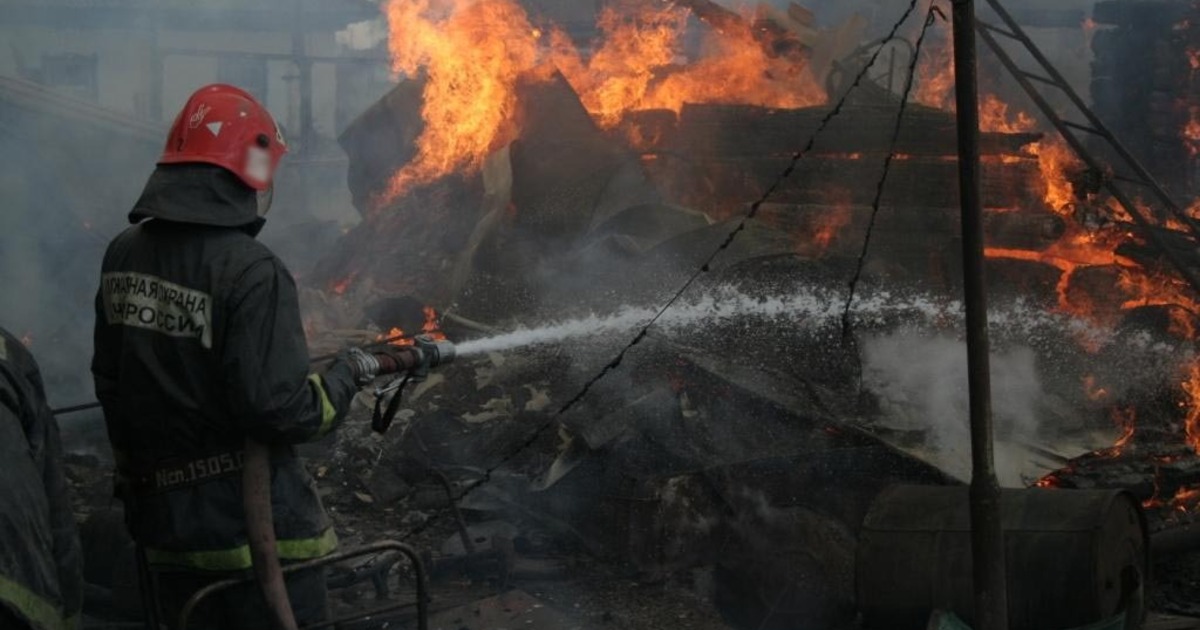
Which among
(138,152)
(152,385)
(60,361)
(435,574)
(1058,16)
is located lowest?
(435,574)

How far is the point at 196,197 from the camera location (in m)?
3.27

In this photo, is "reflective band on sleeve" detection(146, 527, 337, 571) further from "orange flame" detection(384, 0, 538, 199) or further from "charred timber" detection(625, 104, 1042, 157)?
"orange flame" detection(384, 0, 538, 199)

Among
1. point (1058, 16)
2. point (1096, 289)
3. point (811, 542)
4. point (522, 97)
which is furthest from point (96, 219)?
point (1058, 16)

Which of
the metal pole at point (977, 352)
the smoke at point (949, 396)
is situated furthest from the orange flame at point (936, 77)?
the metal pole at point (977, 352)

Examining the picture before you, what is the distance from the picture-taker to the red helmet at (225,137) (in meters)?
3.30

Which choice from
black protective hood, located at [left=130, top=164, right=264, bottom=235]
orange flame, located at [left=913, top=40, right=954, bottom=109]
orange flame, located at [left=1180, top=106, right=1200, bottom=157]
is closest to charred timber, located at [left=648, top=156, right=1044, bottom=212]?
orange flame, located at [left=1180, top=106, right=1200, bottom=157]

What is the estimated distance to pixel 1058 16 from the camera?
1664 centimetres

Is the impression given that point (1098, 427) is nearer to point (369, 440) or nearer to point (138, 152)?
point (369, 440)

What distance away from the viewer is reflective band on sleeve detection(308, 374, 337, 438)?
329 centimetres

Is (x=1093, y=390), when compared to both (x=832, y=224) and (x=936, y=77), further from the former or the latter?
(x=936, y=77)

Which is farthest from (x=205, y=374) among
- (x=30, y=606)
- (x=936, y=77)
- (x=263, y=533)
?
(x=936, y=77)

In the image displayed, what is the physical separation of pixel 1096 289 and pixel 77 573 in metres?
8.18

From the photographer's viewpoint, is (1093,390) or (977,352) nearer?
(977,352)

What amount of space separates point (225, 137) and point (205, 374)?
71 centimetres
